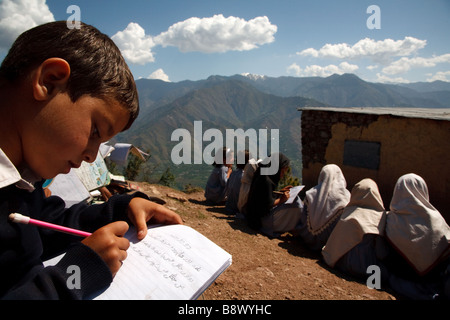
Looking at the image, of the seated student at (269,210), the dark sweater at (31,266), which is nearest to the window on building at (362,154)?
the seated student at (269,210)

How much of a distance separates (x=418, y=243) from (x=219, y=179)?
4.83m

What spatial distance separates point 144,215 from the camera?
3.70ft

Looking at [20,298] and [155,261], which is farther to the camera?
[155,261]

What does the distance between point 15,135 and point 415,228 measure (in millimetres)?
4119

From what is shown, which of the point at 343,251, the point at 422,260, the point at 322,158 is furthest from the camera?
the point at 322,158

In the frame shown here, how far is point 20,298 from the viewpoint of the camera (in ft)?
2.18

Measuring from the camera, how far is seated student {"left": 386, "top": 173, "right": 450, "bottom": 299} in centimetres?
322

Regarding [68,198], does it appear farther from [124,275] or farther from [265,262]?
[124,275]

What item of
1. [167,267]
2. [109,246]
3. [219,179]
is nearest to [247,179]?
[219,179]

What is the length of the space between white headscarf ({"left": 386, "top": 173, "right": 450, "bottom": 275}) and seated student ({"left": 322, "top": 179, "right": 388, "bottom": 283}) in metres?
0.18

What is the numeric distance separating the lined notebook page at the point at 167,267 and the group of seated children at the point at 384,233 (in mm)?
3360

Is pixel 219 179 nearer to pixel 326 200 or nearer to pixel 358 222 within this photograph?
pixel 326 200

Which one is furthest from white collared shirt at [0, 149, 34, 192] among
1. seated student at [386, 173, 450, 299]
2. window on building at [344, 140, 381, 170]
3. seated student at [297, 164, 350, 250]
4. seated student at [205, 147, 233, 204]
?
window on building at [344, 140, 381, 170]
